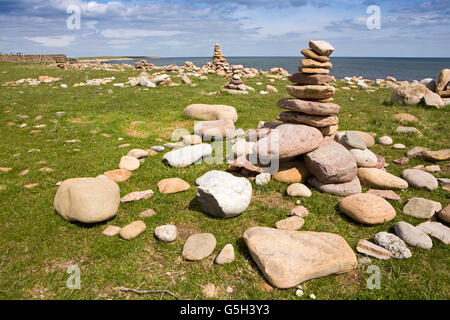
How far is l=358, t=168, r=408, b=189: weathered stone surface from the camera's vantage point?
599cm

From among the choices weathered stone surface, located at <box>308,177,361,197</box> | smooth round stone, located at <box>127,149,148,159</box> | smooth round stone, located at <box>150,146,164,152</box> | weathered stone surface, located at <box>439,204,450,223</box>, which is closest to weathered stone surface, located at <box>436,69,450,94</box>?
weathered stone surface, located at <box>308,177,361,197</box>

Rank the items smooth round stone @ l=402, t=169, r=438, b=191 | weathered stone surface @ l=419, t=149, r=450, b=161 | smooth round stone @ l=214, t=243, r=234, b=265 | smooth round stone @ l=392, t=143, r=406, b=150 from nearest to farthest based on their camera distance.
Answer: smooth round stone @ l=214, t=243, r=234, b=265, smooth round stone @ l=402, t=169, r=438, b=191, weathered stone surface @ l=419, t=149, r=450, b=161, smooth round stone @ l=392, t=143, r=406, b=150

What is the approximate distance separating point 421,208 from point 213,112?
25.2 feet

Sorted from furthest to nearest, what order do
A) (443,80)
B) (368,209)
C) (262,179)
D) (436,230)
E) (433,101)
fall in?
(443,80)
(433,101)
(262,179)
(368,209)
(436,230)

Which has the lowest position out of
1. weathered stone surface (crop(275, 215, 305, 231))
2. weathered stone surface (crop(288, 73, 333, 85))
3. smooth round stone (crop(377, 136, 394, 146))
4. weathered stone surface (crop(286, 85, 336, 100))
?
weathered stone surface (crop(275, 215, 305, 231))

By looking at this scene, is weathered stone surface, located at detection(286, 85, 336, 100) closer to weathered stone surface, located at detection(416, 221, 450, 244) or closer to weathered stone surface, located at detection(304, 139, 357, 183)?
weathered stone surface, located at detection(304, 139, 357, 183)

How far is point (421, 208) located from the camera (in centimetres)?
511

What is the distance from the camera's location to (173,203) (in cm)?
539

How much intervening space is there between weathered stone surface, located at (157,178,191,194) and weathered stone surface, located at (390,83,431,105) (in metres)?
13.6

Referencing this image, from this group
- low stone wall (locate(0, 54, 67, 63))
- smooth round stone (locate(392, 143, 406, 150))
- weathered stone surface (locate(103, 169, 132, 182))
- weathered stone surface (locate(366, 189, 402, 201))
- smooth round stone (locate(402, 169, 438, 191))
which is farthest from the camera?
low stone wall (locate(0, 54, 67, 63))

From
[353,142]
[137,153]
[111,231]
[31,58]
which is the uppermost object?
[31,58]

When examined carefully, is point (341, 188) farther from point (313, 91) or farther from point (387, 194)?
point (313, 91)

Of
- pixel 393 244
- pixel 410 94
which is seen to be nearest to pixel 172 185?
pixel 393 244
